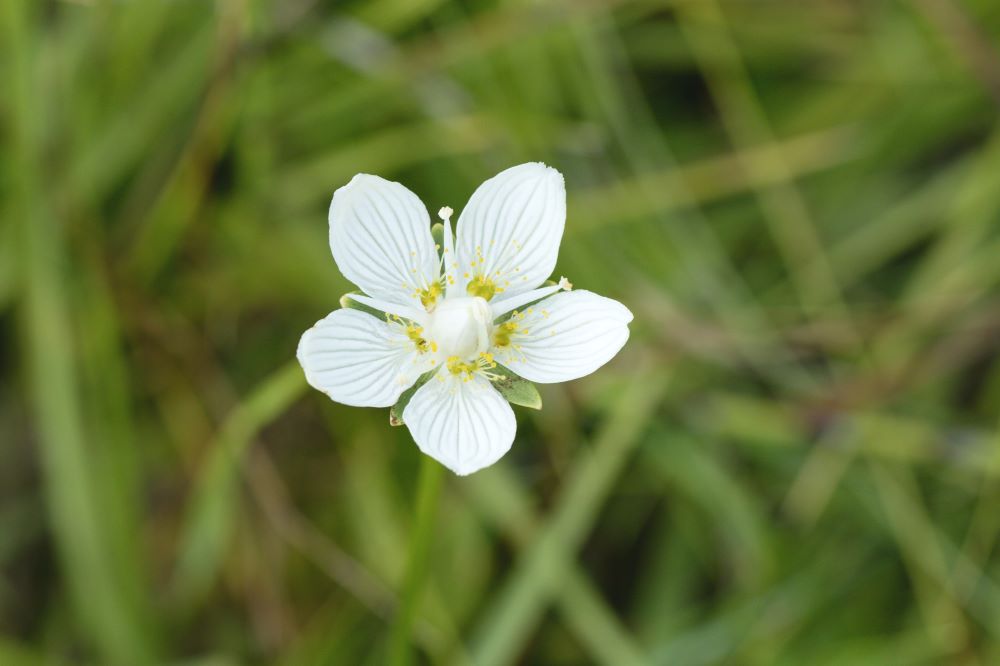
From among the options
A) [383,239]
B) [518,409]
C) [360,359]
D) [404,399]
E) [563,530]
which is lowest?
[563,530]

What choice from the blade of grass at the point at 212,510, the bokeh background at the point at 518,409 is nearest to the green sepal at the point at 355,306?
the blade of grass at the point at 212,510

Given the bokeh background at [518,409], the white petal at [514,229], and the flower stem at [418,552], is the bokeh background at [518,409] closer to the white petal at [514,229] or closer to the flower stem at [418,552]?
the flower stem at [418,552]

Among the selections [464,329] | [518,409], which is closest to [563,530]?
[518,409]

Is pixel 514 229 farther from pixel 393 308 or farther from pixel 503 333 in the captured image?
pixel 393 308

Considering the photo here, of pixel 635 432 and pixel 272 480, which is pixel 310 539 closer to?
pixel 272 480

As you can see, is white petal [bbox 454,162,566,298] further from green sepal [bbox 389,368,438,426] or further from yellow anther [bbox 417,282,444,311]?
green sepal [bbox 389,368,438,426]

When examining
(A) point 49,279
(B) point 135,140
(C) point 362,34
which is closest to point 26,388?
(A) point 49,279
